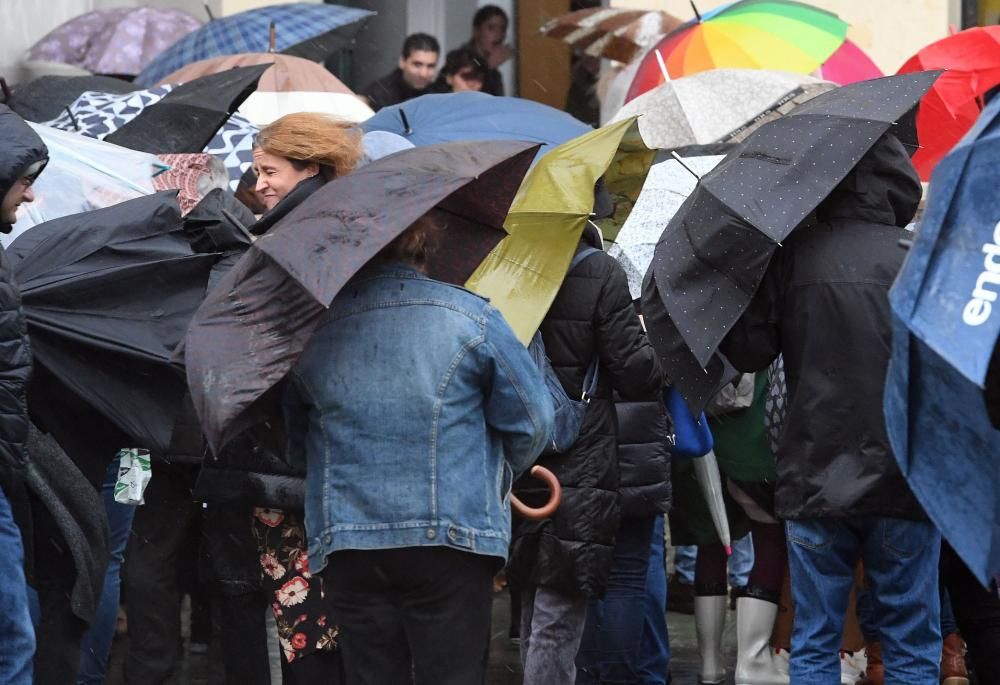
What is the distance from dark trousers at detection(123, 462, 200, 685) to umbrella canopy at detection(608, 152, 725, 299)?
1.86 meters

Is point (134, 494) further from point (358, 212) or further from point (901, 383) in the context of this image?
point (901, 383)

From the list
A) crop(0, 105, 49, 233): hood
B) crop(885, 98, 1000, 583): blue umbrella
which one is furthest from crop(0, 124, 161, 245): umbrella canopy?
crop(885, 98, 1000, 583): blue umbrella

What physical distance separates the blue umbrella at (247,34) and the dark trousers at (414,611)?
6.43m

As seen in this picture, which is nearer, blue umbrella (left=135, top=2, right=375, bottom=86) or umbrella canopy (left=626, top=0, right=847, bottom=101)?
umbrella canopy (left=626, top=0, right=847, bottom=101)

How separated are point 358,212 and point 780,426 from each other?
1.81 m

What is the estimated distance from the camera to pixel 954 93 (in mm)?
8578

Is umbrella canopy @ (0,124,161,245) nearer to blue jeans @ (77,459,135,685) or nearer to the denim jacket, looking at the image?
blue jeans @ (77,459,135,685)

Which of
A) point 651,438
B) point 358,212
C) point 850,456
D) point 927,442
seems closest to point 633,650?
point 651,438

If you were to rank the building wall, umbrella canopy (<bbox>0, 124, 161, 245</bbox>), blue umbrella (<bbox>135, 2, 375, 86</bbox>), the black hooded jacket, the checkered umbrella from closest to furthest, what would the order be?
the black hooded jacket, umbrella canopy (<bbox>0, 124, 161, 245</bbox>), the checkered umbrella, blue umbrella (<bbox>135, 2, 375, 86</bbox>), the building wall

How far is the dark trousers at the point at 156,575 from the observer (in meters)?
6.52

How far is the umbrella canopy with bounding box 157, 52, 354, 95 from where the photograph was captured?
31.5 feet

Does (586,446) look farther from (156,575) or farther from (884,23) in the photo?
(884,23)

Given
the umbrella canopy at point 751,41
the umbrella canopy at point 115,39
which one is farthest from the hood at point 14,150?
the umbrella canopy at point 115,39

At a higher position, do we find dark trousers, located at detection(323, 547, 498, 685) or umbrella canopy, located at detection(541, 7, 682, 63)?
dark trousers, located at detection(323, 547, 498, 685)
